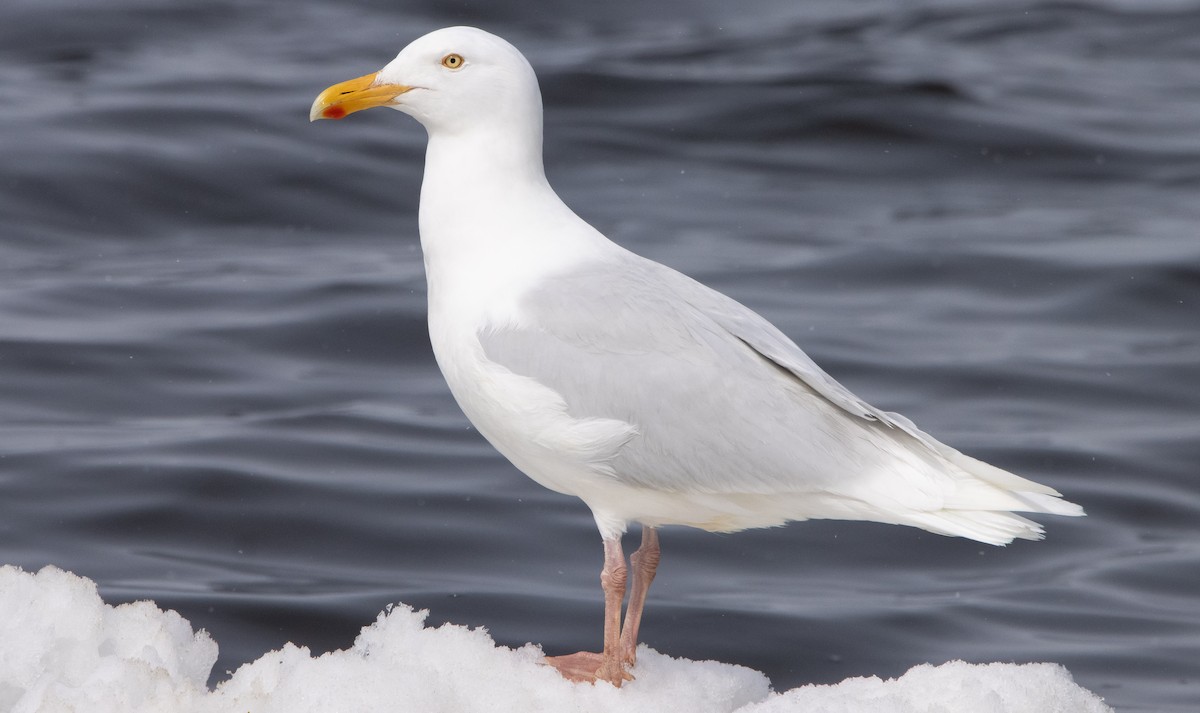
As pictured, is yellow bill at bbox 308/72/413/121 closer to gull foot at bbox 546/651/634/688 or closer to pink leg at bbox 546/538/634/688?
pink leg at bbox 546/538/634/688

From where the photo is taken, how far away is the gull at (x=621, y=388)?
16.7 ft

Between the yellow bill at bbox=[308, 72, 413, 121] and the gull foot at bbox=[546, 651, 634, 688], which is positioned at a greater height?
the yellow bill at bbox=[308, 72, 413, 121]

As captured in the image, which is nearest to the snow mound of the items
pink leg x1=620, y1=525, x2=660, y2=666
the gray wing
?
pink leg x1=620, y1=525, x2=660, y2=666

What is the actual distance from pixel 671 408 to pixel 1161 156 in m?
13.0

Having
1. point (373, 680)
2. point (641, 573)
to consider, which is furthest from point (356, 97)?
point (373, 680)

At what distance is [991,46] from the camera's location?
1984 cm

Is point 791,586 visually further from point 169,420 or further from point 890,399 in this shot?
point 169,420

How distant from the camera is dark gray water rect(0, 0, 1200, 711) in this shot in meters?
8.55

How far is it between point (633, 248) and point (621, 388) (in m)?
8.87

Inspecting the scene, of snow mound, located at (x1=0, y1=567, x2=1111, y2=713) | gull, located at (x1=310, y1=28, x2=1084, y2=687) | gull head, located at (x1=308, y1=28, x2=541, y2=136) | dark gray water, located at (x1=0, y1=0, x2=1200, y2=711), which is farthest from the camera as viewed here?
dark gray water, located at (x1=0, y1=0, x2=1200, y2=711)

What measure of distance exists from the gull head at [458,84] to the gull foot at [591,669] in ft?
5.81

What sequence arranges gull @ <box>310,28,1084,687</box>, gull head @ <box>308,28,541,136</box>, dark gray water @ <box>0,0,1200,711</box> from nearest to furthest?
gull @ <box>310,28,1084,687</box> → gull head @ <box>308,28,541,136</box> → dark gray water @ <box>0,0,1200,711</box>

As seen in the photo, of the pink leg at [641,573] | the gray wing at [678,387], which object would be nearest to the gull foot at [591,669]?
the pink leg at [641,573]

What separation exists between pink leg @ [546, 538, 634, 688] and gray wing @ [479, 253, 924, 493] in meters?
0.34
